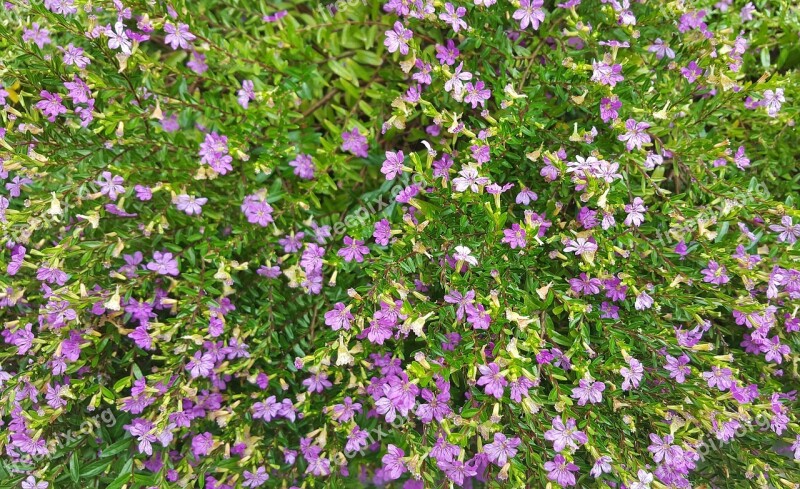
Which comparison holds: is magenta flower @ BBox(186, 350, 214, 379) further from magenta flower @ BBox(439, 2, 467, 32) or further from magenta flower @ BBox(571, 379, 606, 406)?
magenta flower @ BBox(439, 2, 467, 32)

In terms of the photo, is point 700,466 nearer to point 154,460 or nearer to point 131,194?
point 154,460

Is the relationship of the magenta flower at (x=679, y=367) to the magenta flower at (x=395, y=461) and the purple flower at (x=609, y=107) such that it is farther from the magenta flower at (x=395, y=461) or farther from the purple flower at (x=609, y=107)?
the magenta flower at (x=395, y=461)

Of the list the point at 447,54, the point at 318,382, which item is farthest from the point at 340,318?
the point at 447,54

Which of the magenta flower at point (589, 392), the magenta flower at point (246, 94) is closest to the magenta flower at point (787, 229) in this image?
the magenta flower at point (589, 392)

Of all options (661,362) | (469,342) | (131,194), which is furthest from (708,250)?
(131,194)

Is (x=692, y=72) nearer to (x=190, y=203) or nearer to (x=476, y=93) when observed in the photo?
(x=476, y=93)

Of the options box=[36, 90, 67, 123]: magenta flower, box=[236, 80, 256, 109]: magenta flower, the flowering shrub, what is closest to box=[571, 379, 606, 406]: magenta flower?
the flowering shrub
